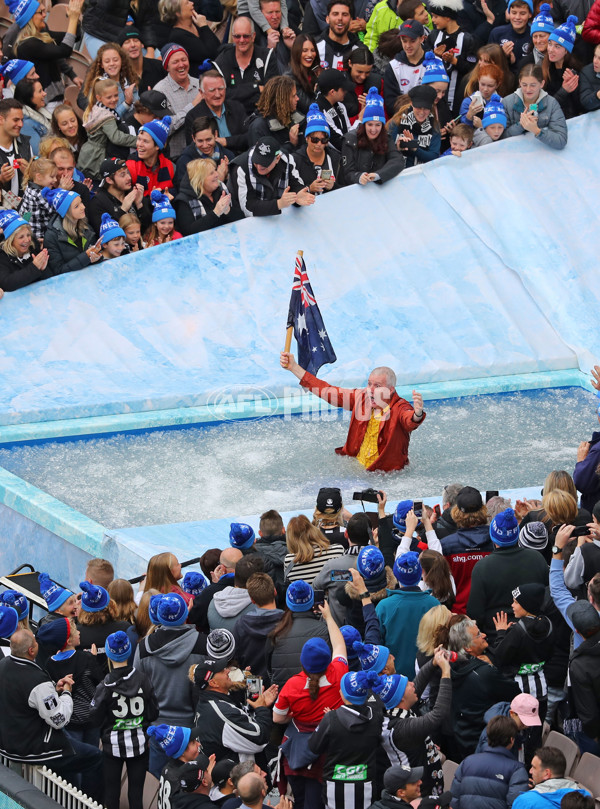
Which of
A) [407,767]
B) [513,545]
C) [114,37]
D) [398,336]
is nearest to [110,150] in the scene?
[114,37]

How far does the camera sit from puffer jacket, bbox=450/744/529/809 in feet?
17.6

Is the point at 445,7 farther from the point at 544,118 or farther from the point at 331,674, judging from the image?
the point at 331,674

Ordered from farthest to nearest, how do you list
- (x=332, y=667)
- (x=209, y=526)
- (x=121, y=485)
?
1. (x=121, y=485)
2. (x=209, y=526)
3. (x=332, y=667)

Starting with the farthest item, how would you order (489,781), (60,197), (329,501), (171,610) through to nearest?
(60,197)
(329,501)
(171,610)
(489,781)

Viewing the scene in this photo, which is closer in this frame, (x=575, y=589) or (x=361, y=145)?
(x=575, y=589)

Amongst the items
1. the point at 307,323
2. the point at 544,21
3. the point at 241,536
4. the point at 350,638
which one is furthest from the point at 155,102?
the point at 350,638

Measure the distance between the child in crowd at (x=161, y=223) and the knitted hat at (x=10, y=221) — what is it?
1.33 m

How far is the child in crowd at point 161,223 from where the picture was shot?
12.1 metres

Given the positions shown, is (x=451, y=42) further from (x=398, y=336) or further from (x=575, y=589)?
(x=575, y=589)

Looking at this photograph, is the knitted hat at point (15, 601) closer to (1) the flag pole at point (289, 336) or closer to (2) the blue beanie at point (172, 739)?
(2) the blue beanie at point (172, 739)

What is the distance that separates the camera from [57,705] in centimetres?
603

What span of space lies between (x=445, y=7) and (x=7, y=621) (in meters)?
9.04

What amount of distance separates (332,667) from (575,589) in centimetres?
141

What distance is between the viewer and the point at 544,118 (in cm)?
1301
